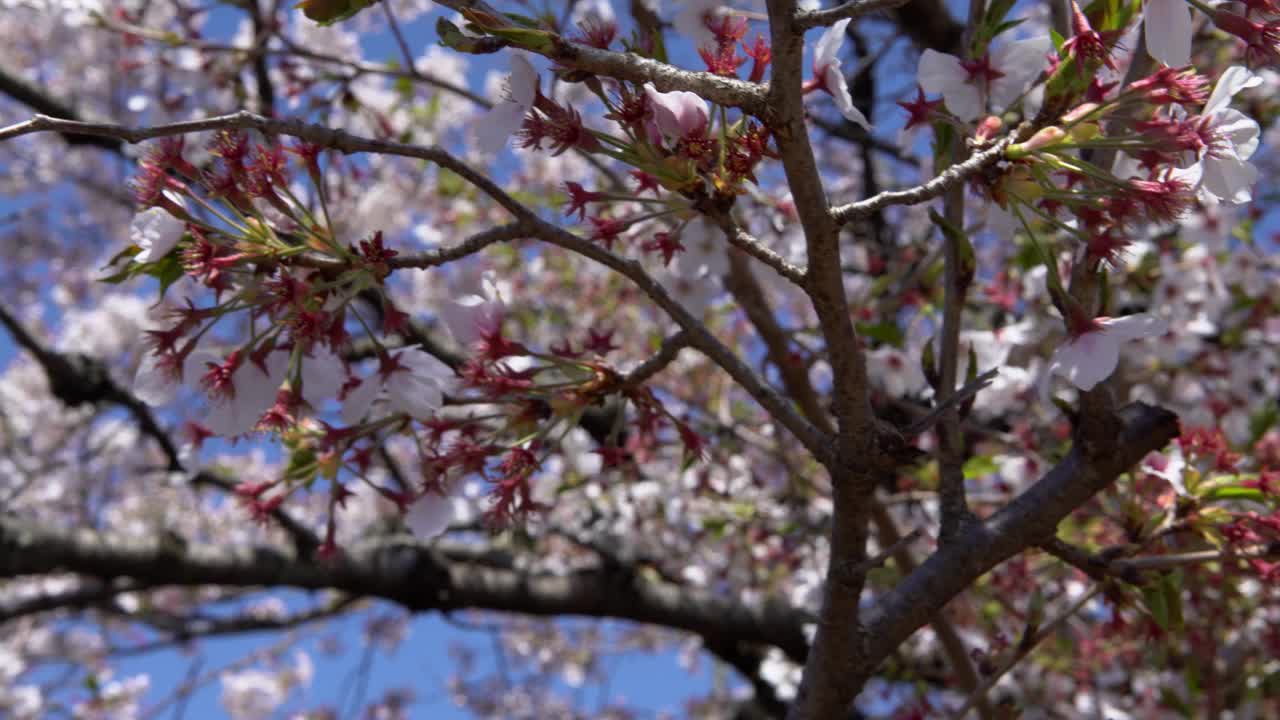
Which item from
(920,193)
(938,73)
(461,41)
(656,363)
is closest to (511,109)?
(461,41)

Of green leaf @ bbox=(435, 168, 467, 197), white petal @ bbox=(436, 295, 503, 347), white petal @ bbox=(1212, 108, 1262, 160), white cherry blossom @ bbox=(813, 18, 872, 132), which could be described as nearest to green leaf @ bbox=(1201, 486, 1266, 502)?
white petal @ bbox=(1212, 108, 1262, 160)

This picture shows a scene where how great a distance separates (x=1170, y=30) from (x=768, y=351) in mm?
1168

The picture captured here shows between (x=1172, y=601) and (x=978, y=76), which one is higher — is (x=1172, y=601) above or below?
below

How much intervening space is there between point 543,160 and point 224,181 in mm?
4771

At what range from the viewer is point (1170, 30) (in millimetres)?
1036

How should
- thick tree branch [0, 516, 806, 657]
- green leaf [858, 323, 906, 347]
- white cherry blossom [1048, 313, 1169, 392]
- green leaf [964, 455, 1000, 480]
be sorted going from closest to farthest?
white cherry blossom [1048, 313, 1169, 392], green leaf [858, 323, 906, 347], green leaf [964, 455, 1000, 480], thick tree branch [0, 516, 806, 657]

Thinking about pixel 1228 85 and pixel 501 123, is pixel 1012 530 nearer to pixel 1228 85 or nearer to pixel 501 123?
pixel 1228 85

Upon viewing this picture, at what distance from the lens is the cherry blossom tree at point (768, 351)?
3.52ft

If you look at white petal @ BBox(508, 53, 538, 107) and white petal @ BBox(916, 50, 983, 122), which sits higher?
white petal @ BBox(916, 50, 983, 122)

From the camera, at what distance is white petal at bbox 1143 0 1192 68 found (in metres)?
1.03

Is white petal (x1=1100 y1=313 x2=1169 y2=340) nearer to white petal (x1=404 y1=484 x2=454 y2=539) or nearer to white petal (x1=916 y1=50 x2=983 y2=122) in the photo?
white petal (x1=916 y1=50 x2=983 y2=122)

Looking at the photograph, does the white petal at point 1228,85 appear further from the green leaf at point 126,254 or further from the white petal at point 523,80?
the green leaf at point 126,254

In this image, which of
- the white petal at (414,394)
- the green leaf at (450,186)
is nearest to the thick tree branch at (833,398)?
the white petal at (414,394)

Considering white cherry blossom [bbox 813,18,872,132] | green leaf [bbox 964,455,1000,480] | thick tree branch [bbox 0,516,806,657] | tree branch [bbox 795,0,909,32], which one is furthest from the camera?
thick tree branch [bbox 0,516,806,657]
